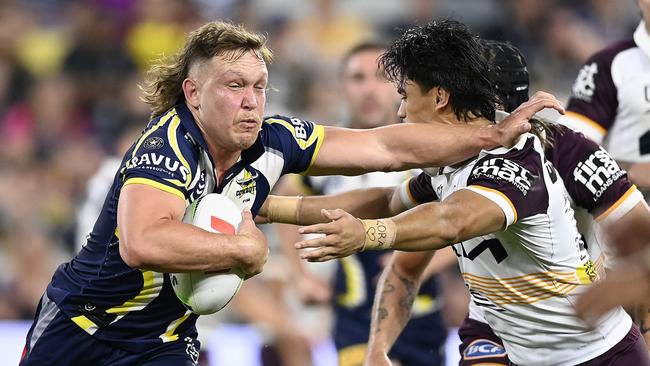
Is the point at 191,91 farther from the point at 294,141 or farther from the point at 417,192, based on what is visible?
the point at 417,192

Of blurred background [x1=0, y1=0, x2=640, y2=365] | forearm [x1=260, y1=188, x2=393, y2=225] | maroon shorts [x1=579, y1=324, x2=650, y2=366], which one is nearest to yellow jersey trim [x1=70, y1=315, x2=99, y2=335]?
forearm [x1=260, y1=188, x2=393, y2=225]

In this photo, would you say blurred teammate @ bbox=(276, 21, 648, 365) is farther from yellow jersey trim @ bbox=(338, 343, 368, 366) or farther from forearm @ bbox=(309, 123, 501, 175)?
yellow jersey trim @ bbox=(338, 343, 368, 366)

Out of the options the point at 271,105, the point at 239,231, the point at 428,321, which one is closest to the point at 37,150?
the point at 271,105

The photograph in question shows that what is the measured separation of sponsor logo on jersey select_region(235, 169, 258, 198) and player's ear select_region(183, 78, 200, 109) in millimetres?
340

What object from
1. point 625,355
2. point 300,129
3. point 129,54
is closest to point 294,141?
point 300,129

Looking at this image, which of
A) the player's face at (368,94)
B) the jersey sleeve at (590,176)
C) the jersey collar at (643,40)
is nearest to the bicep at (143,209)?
the jersey sleeve at (590,176)

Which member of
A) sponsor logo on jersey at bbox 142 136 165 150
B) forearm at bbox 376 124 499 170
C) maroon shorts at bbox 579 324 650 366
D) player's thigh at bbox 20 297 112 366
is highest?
sponsor logo on jersey at bbox 142 136 165 150

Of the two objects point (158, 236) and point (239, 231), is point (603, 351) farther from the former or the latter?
point (158, 236)

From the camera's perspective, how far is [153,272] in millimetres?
4301

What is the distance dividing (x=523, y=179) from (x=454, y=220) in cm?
36

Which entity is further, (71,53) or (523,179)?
(71,53)

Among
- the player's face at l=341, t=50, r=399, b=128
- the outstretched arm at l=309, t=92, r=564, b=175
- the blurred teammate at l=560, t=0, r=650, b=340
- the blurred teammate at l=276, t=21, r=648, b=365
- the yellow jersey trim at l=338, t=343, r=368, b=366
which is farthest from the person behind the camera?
the player's face at l=341, t=50, r=399, b=128

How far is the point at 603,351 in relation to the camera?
14.2 ft

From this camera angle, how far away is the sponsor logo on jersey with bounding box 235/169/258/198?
4406 millimetres
